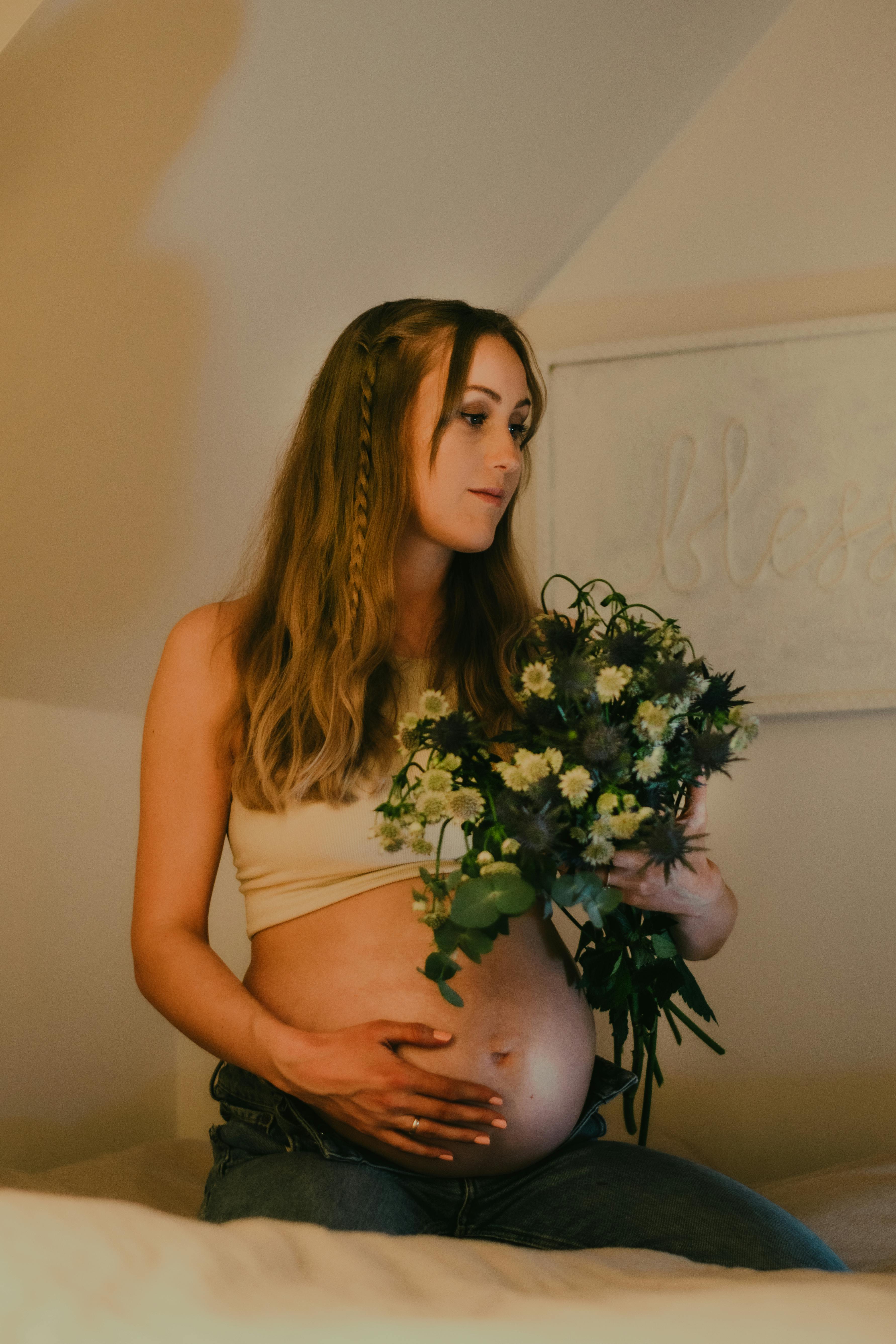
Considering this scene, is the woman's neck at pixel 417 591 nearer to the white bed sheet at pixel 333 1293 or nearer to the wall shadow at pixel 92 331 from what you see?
the wall shadow at pixel 92 331

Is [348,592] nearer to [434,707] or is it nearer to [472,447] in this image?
[472,447]

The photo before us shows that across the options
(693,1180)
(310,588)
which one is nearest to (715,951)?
(693,1180)

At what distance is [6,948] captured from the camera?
1712mm

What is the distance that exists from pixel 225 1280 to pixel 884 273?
2063mm

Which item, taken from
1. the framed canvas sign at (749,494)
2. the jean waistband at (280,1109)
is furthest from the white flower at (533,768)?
the framed canvas sign at (749,494)

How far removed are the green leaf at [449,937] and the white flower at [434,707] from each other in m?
0.20

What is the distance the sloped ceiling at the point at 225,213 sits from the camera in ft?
4.10

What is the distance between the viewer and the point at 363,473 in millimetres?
1344

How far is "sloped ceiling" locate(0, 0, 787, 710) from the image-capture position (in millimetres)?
1251

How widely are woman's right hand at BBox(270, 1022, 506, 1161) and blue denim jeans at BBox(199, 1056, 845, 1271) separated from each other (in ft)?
0.20

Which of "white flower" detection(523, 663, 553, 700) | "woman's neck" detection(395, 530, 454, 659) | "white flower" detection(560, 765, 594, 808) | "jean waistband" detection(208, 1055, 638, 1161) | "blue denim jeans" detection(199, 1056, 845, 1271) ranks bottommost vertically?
"blue denim jeans" detection(199, 1056, 845, 1271)

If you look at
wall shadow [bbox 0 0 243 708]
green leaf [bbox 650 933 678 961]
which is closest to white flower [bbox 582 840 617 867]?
green leaf [bbox 650 933 678 961]

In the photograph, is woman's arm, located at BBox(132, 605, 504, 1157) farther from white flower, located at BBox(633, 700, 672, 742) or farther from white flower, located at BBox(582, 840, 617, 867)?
white flower, located at BBox(633, 700, 672, 742)

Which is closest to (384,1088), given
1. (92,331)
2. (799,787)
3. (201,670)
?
(201,670)
